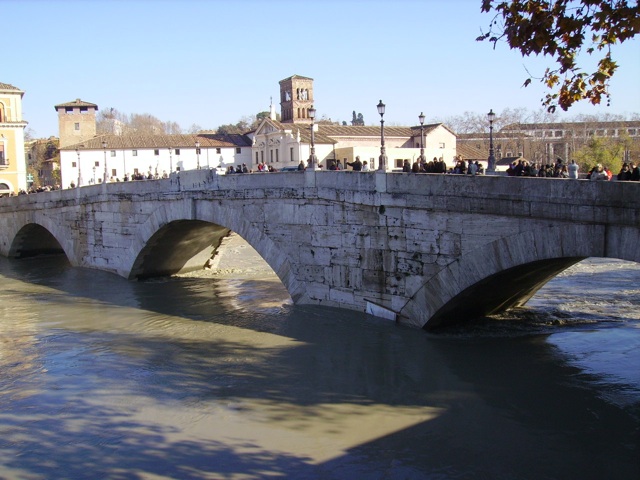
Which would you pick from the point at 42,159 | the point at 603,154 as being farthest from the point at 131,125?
the point at 603,154

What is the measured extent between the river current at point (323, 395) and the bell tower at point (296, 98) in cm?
4923

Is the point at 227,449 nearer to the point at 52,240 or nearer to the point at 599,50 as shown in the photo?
the point at 599,50

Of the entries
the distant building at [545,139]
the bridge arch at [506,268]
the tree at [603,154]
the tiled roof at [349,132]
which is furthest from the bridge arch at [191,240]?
the distant building at [545,139]

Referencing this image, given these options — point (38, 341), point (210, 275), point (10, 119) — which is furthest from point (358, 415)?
point (10, 119)

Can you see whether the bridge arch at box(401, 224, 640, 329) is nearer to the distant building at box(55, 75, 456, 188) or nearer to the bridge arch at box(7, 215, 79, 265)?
the bridge arch at box(7, 215, 79, 265)

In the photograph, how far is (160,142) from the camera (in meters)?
61.4

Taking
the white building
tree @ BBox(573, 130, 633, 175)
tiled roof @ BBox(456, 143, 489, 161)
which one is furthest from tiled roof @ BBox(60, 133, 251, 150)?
tree @ BBox(573, 130, 633, 175)

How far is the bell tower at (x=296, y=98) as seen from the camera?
66562 millimetres

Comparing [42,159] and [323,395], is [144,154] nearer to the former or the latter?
[42,159]

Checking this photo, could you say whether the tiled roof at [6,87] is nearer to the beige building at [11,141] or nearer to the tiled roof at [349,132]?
the beige building at [11,141]

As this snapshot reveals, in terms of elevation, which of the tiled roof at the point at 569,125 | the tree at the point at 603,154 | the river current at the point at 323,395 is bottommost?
the river current at the point at 323,395

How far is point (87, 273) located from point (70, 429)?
1707 centimetres

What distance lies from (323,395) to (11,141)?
158 ft

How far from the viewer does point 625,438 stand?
9.86 metres
